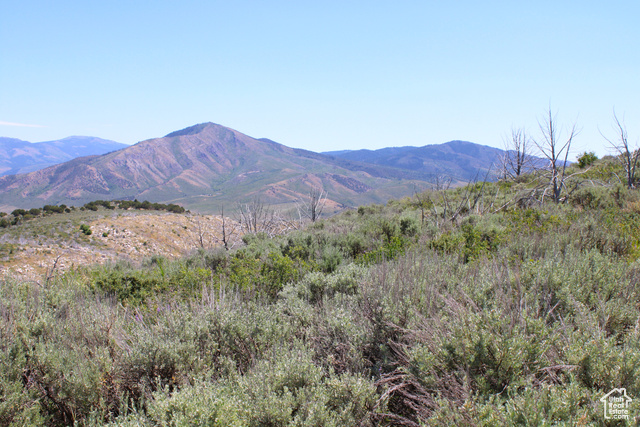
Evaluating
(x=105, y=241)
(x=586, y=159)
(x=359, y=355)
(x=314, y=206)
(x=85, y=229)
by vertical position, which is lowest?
(x=105, y=241)

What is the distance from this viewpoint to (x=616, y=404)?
4.75 feet

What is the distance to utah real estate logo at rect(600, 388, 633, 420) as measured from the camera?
138 cm

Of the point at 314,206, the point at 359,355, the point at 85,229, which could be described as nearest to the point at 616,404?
the point at 359,355

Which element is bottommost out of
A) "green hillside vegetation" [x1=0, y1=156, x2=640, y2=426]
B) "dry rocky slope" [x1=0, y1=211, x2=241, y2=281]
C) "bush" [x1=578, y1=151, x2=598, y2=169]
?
"dry rocky slope" [x1=0, y1=211, x2=241, y2=281]

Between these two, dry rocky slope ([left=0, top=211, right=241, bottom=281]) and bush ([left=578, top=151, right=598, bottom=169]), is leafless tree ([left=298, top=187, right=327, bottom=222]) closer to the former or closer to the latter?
dry rocky slope ([left=0, top=211, right=241, bottom=281])

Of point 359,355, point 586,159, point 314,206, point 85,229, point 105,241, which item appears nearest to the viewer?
point 359,355

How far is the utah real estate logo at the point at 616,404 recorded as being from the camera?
1.38 m

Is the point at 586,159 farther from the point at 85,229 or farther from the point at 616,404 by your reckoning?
the point at 85,229

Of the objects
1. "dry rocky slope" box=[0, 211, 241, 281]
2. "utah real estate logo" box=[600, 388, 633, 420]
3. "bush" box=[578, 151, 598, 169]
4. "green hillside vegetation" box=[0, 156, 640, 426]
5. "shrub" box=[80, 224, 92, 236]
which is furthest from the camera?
"shrub" box=[80, 224, 92, 236]

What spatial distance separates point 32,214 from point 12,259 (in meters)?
12.2

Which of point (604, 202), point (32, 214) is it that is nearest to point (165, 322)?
point (604, 202)

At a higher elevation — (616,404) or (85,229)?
(616,404)

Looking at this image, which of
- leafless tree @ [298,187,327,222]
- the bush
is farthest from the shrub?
the bush

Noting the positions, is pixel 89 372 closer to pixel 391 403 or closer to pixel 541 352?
pixel 391 403
